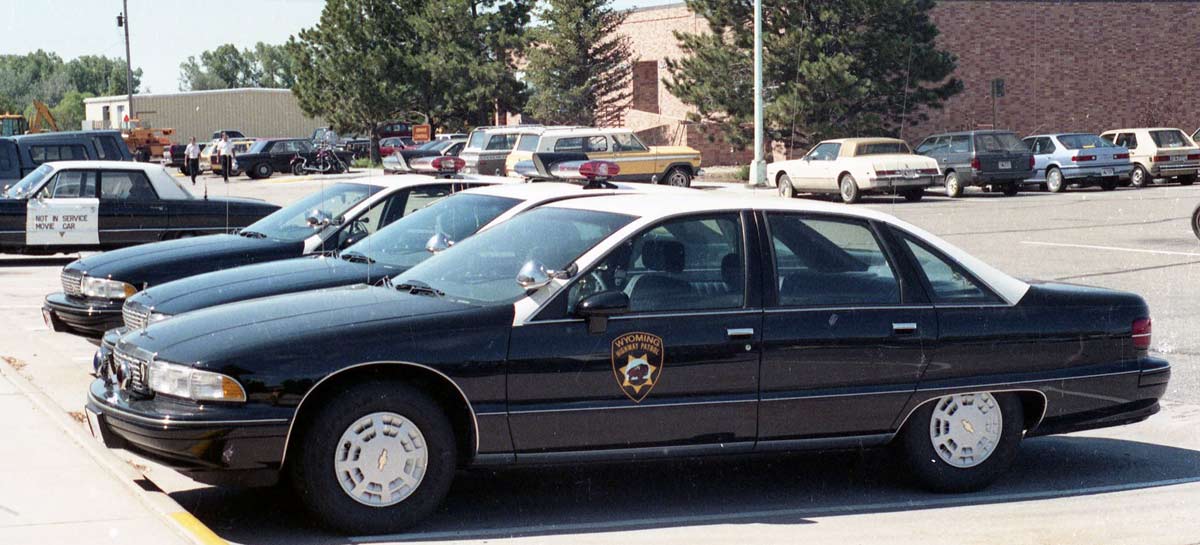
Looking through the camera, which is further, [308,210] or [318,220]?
[308,210]

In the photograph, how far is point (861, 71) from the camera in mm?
40906

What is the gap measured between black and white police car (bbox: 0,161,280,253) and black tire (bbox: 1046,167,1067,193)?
2376cm

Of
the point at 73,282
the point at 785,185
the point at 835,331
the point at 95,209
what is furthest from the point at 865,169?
the point at 835,331

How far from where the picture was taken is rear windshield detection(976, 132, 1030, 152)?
33.1m

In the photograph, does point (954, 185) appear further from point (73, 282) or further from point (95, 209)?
point (73, 282)

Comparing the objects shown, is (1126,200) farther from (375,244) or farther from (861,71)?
(375,244)

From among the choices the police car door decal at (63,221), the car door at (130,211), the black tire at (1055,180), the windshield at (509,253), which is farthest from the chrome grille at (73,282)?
the black tire at (1055,180)

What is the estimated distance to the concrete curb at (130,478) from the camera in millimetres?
5547

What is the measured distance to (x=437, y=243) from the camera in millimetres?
8555

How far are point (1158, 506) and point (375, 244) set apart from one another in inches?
202

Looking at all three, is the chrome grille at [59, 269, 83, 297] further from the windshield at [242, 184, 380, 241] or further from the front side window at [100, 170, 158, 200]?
the front side window at [100, 170, 158, 200]

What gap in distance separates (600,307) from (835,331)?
119 centimetres

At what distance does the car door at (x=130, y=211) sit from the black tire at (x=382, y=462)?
13.0 meters

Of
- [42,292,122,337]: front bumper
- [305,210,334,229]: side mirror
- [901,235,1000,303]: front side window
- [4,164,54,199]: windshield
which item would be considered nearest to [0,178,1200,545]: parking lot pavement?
[42,292,122,337]: front bumper
